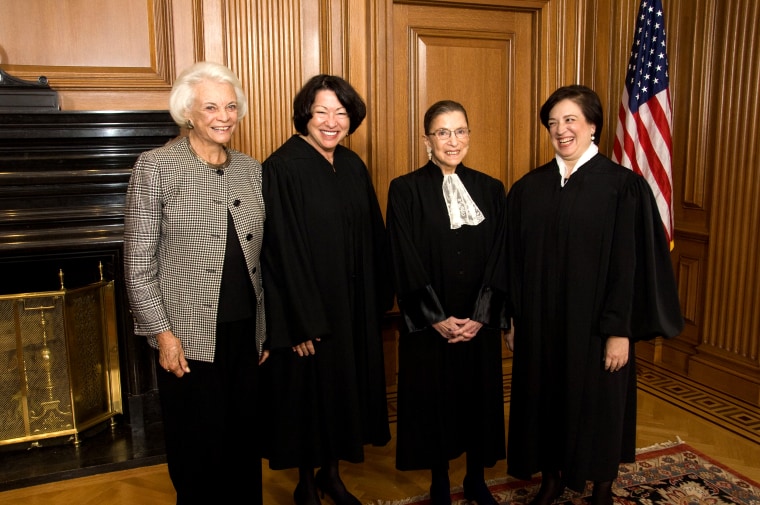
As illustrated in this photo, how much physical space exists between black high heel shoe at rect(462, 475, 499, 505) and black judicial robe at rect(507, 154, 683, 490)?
0.62 ft

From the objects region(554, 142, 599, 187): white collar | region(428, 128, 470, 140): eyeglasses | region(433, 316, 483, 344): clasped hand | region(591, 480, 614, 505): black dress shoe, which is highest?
region(428, 128, 470, 140): eyeglasses

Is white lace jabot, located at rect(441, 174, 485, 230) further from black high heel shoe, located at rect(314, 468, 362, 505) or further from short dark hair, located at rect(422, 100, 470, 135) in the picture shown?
black high heel shoe, located at rect(314, 468, 362, 505)

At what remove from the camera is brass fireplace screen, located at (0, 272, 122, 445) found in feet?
10.9

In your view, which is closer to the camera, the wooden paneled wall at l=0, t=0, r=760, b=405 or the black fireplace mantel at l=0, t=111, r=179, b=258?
the black fireplace mantel at l=0, t=111, r=179, b=258

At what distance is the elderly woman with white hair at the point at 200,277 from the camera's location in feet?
7.09

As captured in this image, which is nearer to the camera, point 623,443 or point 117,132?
point 623,443

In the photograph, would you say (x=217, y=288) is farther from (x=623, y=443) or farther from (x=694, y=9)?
(x=694, y=9)

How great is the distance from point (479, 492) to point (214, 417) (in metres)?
1.21

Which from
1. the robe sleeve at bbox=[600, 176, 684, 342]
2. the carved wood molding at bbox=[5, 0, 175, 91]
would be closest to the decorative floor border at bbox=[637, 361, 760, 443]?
the robe sleeve at bbox=[600, 176, 684, 342]

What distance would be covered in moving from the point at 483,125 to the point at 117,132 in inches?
92.2

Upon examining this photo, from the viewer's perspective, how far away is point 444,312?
2.65m

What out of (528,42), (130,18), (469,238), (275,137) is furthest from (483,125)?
(130,18)

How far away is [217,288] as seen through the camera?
222cm

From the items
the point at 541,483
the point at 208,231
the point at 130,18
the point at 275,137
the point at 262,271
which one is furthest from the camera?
the point at 275,137
